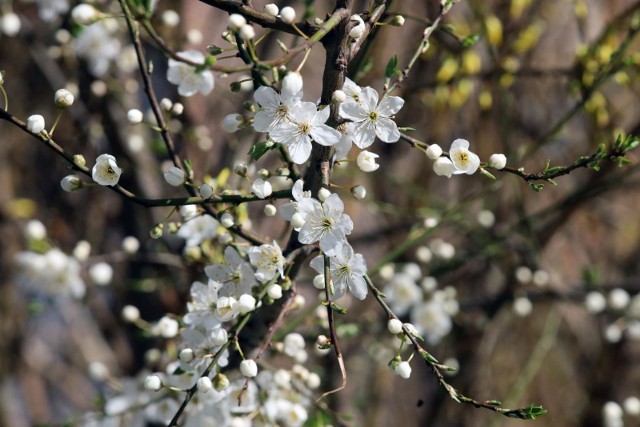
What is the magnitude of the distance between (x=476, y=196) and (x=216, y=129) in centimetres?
157

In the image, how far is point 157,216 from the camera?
2.77 metres

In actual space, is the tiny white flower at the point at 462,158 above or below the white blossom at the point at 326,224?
above

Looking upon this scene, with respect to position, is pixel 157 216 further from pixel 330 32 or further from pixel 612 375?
pixel 612 375

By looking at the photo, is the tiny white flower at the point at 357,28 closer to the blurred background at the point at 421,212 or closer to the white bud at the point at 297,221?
the white bud at the point at 297,221

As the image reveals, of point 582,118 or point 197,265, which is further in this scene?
point 582,118

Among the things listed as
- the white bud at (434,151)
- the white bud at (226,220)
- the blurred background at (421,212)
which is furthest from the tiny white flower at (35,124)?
the blurred background at (421,212)

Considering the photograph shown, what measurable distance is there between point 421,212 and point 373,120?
1.49 meters

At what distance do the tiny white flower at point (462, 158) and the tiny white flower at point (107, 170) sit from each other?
67 centimetres

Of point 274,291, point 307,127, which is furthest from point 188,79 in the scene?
point 274,291

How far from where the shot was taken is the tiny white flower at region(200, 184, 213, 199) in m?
1.27

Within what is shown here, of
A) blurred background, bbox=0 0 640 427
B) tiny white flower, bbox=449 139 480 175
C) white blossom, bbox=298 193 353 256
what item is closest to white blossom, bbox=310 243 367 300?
white blossom, bbox=298 193 353 256

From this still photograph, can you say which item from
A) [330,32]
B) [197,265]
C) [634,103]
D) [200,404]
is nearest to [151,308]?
[197,265]

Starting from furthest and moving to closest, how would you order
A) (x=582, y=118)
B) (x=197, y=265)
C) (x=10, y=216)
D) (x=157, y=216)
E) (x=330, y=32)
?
(x=582, y=118), (x=10, y=216), (x=157, y=216), (x=197, y=265), (x=330, y=32)

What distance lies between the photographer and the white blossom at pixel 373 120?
125cm
